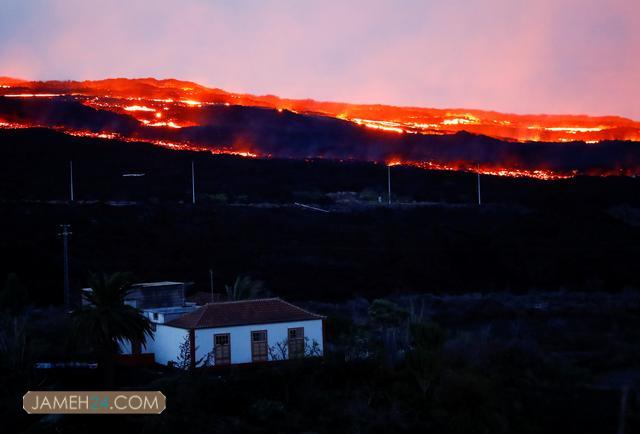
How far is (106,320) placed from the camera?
23.5 m

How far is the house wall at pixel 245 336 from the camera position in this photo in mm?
25594

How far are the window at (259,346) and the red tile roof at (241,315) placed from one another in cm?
34

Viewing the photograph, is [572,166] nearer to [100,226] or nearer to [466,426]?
[100,226]

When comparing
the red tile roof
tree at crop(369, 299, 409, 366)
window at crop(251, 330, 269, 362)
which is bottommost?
tree at crop(369, 299, 409, 366)

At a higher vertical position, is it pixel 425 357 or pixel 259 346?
pixel 425 357

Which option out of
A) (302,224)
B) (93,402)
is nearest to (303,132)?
(302,224)

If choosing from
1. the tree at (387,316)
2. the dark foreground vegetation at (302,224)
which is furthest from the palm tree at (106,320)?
the dark foreground vegetation at (302,224)

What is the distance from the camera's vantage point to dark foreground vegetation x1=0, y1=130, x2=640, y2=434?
2289 cm

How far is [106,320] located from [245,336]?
426 cm

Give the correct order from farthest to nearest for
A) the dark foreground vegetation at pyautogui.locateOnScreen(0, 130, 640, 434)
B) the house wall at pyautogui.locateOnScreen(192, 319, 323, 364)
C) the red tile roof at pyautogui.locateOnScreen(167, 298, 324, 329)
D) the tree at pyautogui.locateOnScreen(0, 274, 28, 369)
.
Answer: the red tile roof at pyautogui.locateOnScreen(167, 298, 324, 329), the house wall at pyautogui.locateOnScreen(192, 319, 323, 364), the tree at pyautogui.locateOnScreen(0, 274, 28, 369), the dark foreground vegetation at pyautogui.locateOnScreen(0, 130, 640, 434)

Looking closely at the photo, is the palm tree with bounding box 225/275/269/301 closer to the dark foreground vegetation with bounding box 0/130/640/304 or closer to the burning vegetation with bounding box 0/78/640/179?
the dark foreground vegetation with bounding box 0/130/640/304

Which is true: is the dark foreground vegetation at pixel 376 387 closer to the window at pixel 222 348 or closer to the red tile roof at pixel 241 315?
the window at pixel 222 348

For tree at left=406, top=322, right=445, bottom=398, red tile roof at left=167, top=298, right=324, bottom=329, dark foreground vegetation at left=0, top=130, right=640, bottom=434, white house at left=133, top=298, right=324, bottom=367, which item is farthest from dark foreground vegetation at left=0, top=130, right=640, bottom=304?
tree at left=406, top=322, right=445, bottom=398

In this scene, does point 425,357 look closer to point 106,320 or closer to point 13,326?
point 106,320
